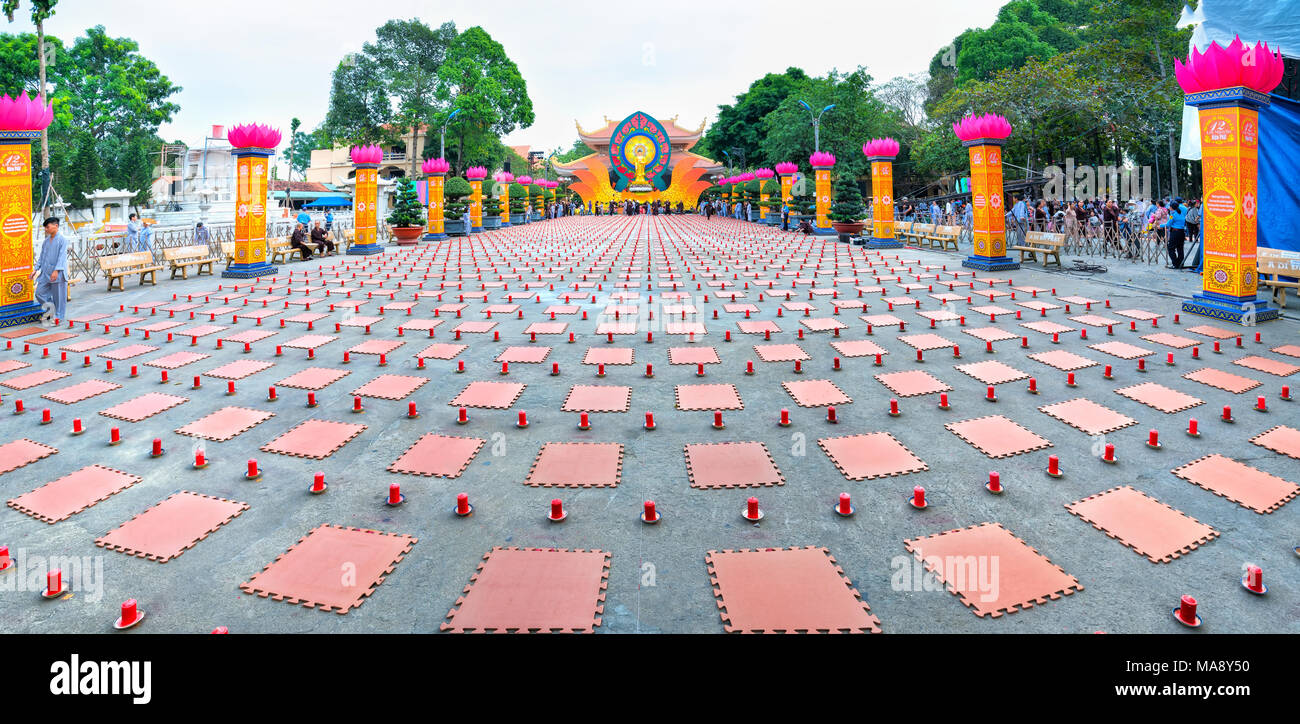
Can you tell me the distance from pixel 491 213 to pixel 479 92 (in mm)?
15295

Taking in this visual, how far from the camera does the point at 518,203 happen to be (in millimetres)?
47188

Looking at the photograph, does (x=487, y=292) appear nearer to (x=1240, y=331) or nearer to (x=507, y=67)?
(x=1240, y=331)

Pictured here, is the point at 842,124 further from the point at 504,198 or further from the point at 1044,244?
the point at 1044,244

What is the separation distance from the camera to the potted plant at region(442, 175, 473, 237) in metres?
32.8

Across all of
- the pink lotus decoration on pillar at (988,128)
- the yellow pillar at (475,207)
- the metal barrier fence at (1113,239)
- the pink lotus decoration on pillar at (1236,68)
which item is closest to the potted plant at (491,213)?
the yellow pillar at (475,207)

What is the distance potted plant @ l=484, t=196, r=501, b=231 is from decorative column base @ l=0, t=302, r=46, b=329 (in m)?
27.8

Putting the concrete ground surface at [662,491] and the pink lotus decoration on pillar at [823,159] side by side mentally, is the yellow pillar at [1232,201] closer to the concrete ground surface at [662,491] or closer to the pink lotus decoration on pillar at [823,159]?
the concrete ground surface at [662,491]

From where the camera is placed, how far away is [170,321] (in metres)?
10.8

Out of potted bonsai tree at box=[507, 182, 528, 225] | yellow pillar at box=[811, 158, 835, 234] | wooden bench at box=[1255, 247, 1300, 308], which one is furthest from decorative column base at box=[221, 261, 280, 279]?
potted bonsai tree at box=[507, 182, 528, 225]

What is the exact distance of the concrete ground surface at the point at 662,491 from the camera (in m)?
3.50
